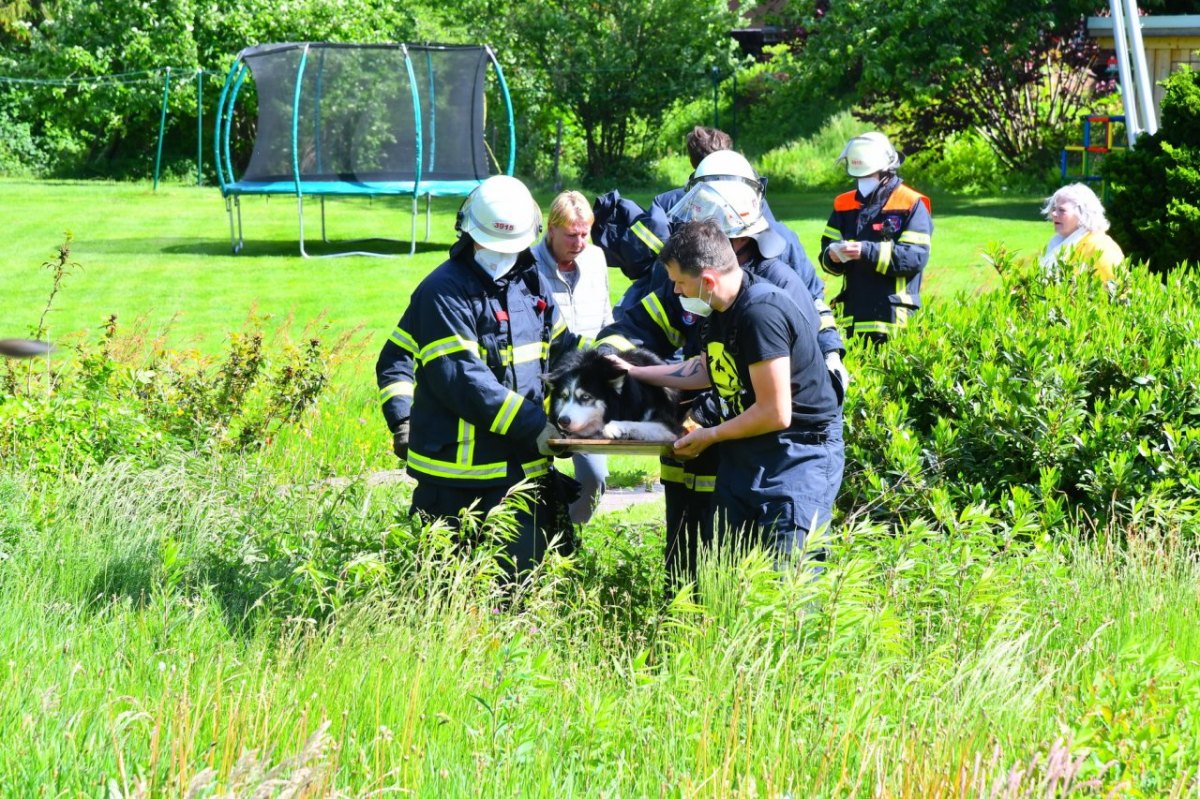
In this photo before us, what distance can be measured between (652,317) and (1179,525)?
2.32 metres

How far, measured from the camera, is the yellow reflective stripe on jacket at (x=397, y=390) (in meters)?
5.29

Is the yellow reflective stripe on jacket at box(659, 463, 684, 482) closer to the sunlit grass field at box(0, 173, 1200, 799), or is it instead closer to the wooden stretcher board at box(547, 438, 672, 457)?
the sunlit grass field at box(0, 173, 1200, 799)

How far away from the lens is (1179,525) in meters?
5.57

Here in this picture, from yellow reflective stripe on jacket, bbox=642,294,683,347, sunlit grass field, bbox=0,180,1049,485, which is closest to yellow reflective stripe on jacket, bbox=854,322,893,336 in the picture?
sunlit grass field, bbox=0,180,1049,485

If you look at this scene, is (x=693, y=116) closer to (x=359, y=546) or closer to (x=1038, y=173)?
(x=1038, y=173)

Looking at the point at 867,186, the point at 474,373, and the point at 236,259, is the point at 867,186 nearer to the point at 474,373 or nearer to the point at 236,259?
the point at 474,373

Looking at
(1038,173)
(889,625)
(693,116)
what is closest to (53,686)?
(889,625)

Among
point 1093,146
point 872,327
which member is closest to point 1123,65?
point 872,327

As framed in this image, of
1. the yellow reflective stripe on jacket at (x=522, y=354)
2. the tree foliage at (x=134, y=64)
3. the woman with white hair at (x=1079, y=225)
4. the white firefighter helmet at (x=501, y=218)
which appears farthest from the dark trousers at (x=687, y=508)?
the tree foliage at (x=134, y=64)

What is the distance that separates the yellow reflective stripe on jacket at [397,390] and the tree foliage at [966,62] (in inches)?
754

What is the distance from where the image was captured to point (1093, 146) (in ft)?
71.9

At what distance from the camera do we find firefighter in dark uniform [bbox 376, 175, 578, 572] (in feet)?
15.9

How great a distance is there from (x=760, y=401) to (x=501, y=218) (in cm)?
115

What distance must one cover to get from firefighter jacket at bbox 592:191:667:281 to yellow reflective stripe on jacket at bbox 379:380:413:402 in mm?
1843
